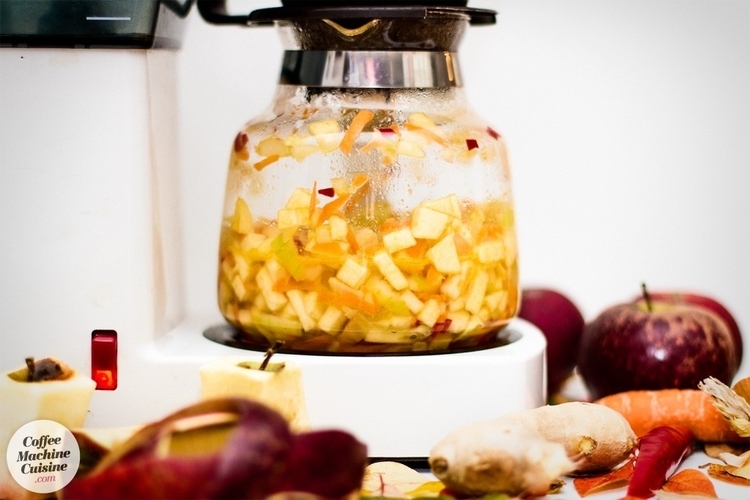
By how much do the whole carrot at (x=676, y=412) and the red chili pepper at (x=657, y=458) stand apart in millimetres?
39

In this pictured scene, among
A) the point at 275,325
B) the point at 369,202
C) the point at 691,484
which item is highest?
the point at 369,202

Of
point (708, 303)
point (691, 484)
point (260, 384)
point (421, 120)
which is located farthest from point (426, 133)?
point (708, 303)

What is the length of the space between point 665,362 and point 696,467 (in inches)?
5.3

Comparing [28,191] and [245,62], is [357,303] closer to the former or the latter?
[28,191]

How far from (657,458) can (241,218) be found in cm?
39

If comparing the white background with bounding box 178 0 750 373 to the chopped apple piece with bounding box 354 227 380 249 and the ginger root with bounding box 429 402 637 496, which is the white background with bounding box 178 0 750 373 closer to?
the chopped apple piece with bounding box 354 227 380 249

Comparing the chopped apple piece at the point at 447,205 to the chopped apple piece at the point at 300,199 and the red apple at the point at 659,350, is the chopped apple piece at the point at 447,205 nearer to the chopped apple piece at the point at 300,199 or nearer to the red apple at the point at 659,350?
the chopped apple piece at the point at 300,199

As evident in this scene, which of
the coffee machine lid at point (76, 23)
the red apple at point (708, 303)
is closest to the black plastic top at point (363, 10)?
the coffee machine lid at point (76, 23)

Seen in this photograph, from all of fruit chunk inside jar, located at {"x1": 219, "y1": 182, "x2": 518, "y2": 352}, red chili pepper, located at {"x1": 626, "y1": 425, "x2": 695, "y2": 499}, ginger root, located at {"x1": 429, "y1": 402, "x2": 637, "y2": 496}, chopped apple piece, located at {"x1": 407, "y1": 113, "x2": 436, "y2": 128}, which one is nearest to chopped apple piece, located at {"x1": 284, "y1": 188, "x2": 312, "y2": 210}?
fruit chunk inside jar, located at {"x1": 219, "y1": 182, "x2": 518, "y2": 352}

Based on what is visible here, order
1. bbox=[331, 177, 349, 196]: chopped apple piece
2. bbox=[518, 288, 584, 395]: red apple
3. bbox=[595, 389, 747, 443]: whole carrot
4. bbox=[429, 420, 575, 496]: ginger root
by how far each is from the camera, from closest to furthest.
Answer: bbox=[429, 420, 575, 496]: ginger root < bbox=[331, 177, 349, 196]: chopped apple piece < bbox=[595, 389, 747, 443]: whole carrot < bbox=[518, 288, 584, 395]: red apple

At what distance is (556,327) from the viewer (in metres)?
1.07

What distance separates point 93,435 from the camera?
0.70 meters

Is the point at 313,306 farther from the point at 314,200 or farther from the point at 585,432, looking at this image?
the point at 585,432

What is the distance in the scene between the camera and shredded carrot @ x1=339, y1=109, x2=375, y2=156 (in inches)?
31.2
